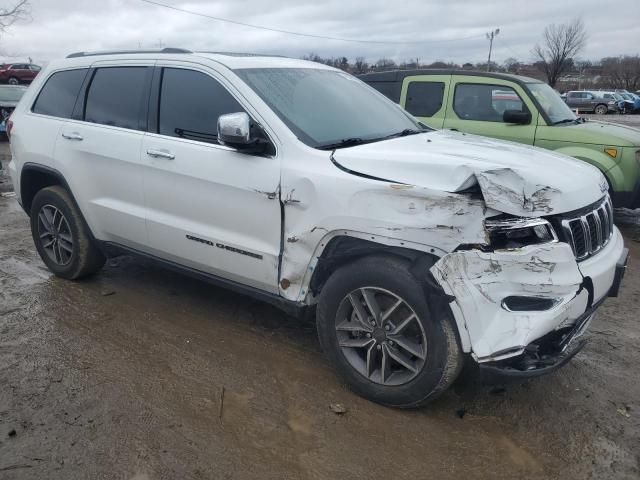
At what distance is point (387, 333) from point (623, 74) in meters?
72.0

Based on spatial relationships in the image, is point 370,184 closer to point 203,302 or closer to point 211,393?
point 211,393

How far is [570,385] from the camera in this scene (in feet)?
11.5

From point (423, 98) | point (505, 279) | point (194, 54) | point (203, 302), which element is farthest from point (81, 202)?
point (423, 98)

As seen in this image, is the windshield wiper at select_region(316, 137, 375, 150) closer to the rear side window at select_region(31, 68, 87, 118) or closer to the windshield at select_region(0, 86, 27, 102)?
the rear side window at select_region(31, 68, 87, 118)

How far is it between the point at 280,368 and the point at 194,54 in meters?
2.27

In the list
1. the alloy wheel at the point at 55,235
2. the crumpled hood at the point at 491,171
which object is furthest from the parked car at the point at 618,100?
the alloy wheel at the point at 55,235

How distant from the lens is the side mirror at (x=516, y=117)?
23.6ft

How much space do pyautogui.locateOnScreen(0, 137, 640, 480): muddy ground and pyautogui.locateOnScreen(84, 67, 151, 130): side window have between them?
152 centimetres

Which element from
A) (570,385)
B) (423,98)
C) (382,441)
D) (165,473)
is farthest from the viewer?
(423,98)

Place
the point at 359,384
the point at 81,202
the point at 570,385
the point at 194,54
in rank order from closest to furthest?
the point at 359,384, the point at 570,385, the point at 194,54, the point at 81,202

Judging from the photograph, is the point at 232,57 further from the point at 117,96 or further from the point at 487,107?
the point at 487,107

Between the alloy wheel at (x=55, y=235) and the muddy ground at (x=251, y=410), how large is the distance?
651mm

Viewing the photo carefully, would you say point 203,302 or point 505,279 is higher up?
point 505,279

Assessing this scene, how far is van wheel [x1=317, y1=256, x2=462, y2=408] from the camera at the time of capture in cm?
289
